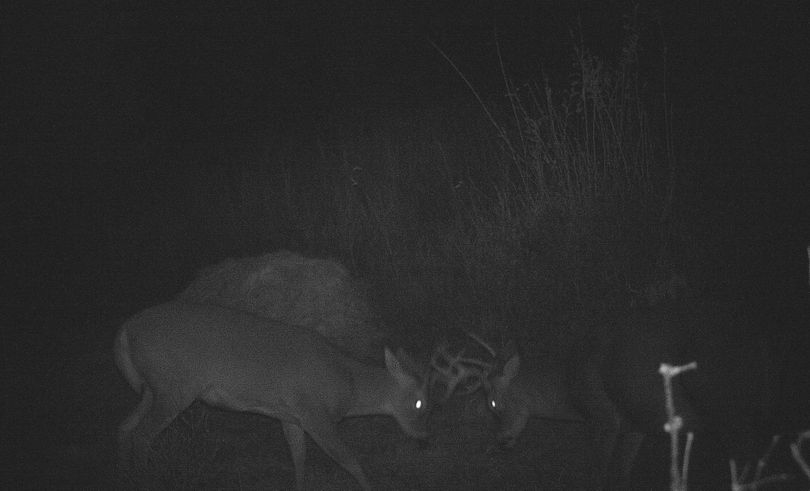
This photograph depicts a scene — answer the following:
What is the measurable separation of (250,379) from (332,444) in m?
0.72

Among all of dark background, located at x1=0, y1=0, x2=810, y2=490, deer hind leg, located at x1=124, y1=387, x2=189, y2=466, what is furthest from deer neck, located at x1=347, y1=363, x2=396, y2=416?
dark background, located at x1=0, y1=0, x2=810, y2=490

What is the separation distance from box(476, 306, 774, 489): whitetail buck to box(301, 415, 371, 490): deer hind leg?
1107 millimetres

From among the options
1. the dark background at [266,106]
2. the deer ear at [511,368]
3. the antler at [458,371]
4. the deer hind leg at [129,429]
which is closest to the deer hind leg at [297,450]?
the deer hind leg at [129,429]

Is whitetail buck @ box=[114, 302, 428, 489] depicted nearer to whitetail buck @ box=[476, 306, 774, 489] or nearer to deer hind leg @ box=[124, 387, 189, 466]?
deer hind leg @ box=[124, 387, 189, 466]

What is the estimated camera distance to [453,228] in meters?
10.1

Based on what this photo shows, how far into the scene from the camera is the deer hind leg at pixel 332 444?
260 inches

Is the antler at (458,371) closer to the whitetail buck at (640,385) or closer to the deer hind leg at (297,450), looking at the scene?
the whitetail buck at (640,385)

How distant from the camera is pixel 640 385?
19.5ft

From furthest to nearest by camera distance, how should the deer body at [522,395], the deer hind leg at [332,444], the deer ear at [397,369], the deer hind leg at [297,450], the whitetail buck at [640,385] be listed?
the deer ear at [397,369] → the deer hind leg at [297,450] → the deer body at [522,395] → the deer hind leg at [332,444] → the whitetail buck at [640,385]

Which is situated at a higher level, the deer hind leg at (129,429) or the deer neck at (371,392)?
the deer hind leg at (129,429)

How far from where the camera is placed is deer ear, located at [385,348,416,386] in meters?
7.18

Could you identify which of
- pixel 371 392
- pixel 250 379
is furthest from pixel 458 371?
pixel 250 379

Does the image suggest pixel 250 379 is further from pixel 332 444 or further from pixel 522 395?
pixel 522 395

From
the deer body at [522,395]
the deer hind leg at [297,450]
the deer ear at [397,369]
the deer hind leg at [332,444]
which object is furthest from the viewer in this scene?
the deer ear at [397,369]
